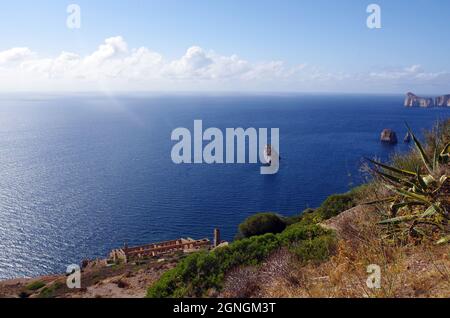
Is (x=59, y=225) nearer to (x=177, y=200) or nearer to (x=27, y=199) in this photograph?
(x=27, y=199)

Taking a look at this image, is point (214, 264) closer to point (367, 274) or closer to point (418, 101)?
point (367, 274)

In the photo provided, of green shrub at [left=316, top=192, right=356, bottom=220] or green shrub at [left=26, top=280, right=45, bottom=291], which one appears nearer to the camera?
green shrub at [left=316, top=192, right=356, bottom=220]

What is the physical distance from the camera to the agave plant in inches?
275

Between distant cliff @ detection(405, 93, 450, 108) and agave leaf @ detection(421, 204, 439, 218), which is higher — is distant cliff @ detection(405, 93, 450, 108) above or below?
above

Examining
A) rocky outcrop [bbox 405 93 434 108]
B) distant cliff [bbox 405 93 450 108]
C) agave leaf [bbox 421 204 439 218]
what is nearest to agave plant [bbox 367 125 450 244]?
agave leaf [bbox 421 204 439 218]

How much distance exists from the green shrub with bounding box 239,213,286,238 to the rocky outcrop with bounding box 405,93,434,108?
16919 centimetres

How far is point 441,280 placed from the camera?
5875 millimetres

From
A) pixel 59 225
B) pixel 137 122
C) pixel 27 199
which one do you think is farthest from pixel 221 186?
pixel 137 122

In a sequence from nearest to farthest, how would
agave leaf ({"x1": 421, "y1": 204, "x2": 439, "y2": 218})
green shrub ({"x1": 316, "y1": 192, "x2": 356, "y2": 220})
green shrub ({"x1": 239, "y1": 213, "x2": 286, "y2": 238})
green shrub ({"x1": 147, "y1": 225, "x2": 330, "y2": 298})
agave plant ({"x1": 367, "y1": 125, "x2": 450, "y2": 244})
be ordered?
agave leaf ({"x1": 421, "y1": 204, "x2": 439, "y2": 218}), agave plant ({"x1": 367, "y1": 125, "x2": 450, "y2": 244}), green shrub ({"x1": 147, "y1": 225, "x2": 330, "y2": 298}), green shrub ({"x1": 316, "y1": 192, "x2": 356, "y2": 220}), green shrub ({"x1": 239, "y1": 213, "x2": 286, "y2": 238})

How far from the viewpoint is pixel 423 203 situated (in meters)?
7.37

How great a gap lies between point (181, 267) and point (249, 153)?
240 feet

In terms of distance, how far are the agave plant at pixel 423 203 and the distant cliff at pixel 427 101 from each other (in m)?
185

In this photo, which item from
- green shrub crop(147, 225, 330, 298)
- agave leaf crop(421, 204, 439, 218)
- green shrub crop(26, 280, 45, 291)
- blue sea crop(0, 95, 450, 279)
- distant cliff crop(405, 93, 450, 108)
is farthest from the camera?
distant cliff crop(405, 93, 450, 108)

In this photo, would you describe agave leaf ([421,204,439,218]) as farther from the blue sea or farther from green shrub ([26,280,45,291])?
green shrub ([26,280,45,291])
